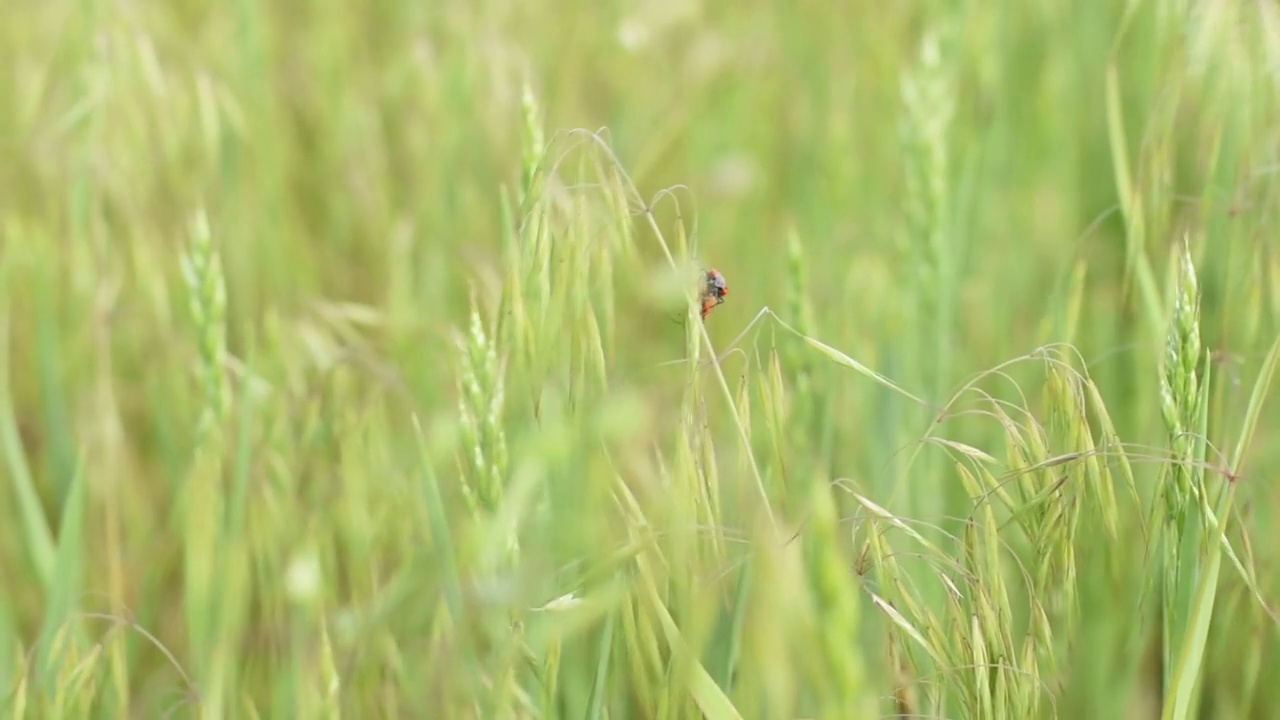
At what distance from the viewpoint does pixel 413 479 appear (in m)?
0.79

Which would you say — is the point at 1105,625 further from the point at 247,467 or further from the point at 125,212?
the point at 125,212

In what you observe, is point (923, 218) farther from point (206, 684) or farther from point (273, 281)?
point (273, 281)

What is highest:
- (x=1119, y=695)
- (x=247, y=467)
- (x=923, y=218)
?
(x=923, y=218)

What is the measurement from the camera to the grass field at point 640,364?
1.90ft

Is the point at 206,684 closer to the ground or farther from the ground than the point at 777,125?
closer to the ground

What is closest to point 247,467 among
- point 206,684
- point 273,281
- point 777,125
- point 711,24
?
point 206,684

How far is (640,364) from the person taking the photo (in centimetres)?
111

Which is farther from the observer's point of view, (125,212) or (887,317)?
(125,212)

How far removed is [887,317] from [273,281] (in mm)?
709

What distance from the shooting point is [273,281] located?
52.0 inches

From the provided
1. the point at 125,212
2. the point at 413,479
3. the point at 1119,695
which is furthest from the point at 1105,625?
the point at 125,212

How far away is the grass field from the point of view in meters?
0.58

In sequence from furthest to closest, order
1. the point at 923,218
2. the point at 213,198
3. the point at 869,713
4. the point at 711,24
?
1. the point at 711,24
2. the point at 213,198
3. the point at 923,218
4. the point at 869,713

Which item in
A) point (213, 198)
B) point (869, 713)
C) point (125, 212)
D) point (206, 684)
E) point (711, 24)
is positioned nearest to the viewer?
point (869, 713)
